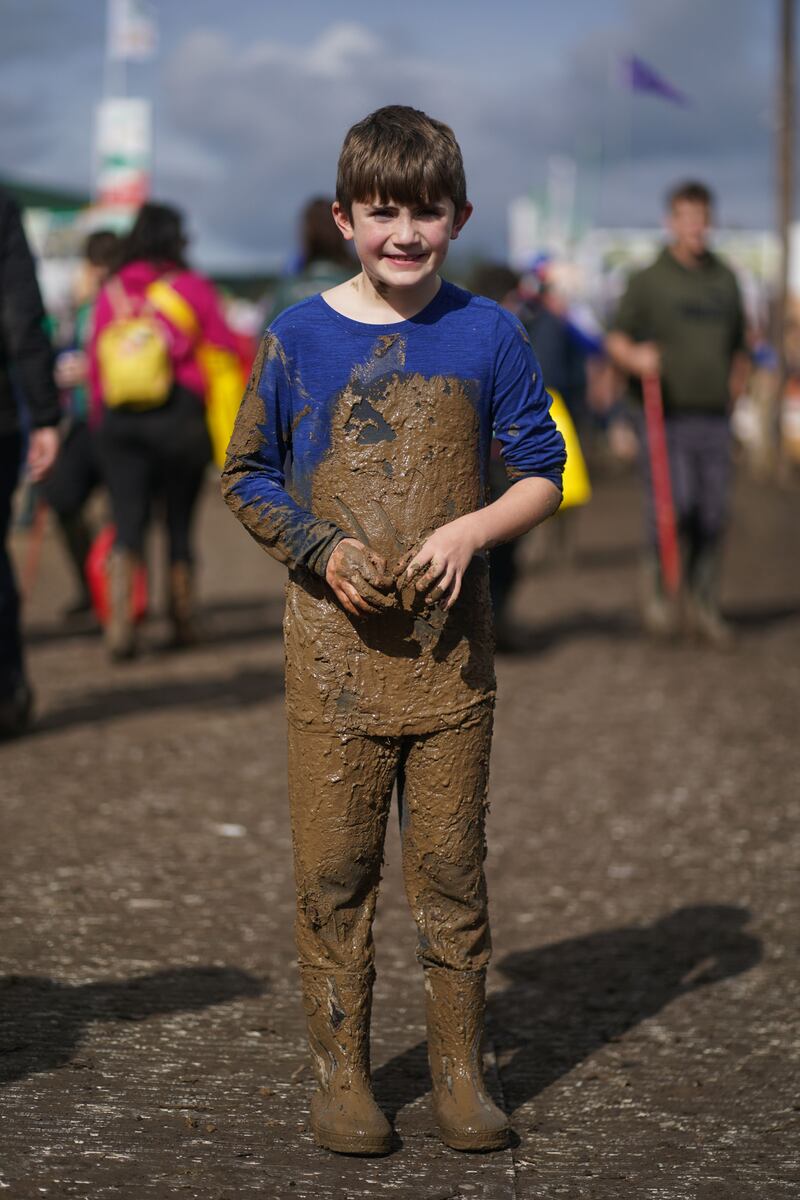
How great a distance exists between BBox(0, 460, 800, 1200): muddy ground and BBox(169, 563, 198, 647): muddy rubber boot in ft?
1.11

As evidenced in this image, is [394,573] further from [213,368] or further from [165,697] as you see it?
[213,368]

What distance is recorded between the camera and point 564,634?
11023 millimetres

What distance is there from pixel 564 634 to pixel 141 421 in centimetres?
315

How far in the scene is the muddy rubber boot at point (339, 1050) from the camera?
11.9ft

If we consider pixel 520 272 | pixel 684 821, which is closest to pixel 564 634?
pixel 520 272

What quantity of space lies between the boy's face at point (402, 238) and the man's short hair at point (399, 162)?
19mm

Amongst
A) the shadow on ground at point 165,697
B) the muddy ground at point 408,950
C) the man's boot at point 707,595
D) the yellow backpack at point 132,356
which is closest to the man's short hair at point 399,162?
the muddy ground at point 408,950

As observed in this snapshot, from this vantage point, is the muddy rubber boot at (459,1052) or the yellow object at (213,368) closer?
the muddy rubber boot at (459,1052)

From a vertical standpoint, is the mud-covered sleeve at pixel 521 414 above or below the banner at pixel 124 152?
below

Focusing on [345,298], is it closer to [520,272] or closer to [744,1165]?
[744,1165]

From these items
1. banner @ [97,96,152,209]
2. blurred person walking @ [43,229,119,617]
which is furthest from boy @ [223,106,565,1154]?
banner @ [97,96,152,209]

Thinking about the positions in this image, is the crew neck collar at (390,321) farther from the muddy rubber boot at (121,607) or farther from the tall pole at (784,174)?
the tall pole at (784,174)

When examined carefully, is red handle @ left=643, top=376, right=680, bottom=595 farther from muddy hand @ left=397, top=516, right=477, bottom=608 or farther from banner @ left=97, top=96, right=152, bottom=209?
banner @ left=97, top=96, right=152, bottom=209

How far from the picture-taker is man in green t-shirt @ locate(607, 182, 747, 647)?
33.3 feet
